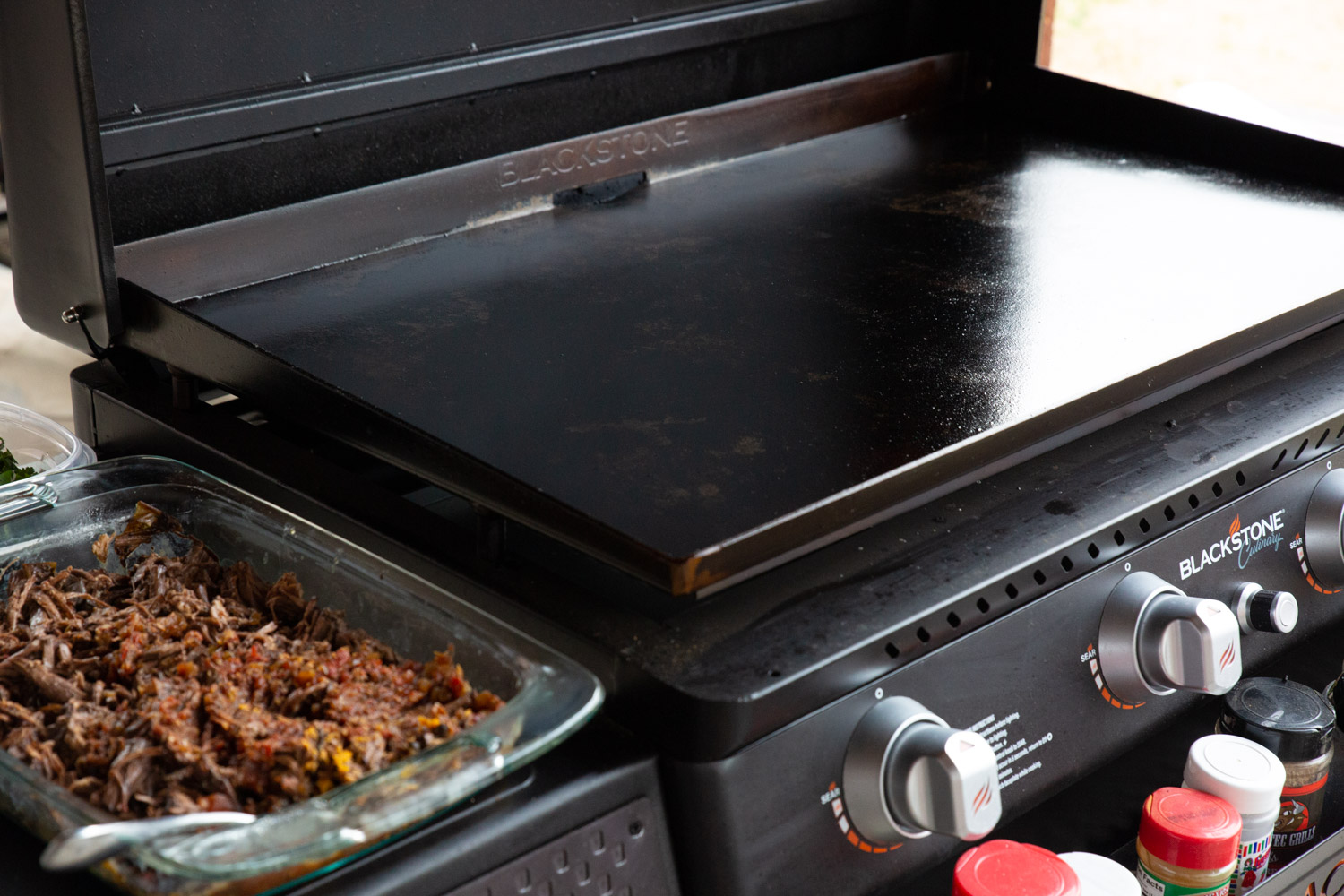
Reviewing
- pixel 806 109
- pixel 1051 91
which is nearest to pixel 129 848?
pixel 806 109

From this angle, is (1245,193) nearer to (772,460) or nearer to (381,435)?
(772,460)

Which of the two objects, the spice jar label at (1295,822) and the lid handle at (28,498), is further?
the spice jar label at (1295,822)

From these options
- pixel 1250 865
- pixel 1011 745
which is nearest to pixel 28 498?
pixel 1011 745

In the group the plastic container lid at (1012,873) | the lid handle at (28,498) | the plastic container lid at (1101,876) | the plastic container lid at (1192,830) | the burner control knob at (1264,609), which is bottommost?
the plastic container lid at (1101,876)

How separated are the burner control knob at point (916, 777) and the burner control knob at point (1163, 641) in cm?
15

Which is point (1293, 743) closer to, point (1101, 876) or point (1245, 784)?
point (1245, 784)

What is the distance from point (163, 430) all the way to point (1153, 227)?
0.86 metres

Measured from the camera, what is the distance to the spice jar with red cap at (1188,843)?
854 millimetres

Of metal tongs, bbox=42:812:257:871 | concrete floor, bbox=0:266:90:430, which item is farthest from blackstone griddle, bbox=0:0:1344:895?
concrete floor, bbox=0:266:90:430

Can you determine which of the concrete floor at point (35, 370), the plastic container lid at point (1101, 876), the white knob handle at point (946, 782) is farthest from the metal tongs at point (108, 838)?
the concrete floor at point (35, 370)

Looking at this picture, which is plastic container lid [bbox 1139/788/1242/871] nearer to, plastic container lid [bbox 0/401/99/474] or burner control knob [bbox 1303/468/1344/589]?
burner control knob [bbox 1303/468/1344/589]

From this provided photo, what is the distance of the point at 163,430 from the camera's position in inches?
38.7

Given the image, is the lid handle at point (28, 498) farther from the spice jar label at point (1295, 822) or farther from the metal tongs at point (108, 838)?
the spice jar label at point (1295, 822)

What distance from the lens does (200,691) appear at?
2.22 feet
